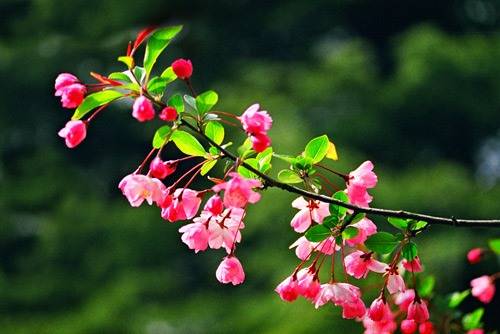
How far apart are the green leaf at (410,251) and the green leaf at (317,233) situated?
3.4 inches

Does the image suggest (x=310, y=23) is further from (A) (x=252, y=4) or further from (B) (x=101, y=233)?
(B) (x=101, y=233)

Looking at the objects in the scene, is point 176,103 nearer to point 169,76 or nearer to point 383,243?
point 169,76

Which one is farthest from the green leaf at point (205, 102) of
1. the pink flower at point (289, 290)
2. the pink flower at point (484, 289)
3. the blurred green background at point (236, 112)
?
the blurred green background at point (236, 112)

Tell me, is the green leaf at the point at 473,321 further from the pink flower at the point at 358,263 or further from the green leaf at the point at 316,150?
the green leaf at the point at 316,150

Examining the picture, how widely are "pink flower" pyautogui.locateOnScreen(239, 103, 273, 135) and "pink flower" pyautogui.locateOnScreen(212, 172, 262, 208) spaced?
0.05 m

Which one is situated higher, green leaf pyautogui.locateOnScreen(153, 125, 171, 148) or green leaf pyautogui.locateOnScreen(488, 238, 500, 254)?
green leaf pyautogui.locateOnScreen(488, 238, 500, 254)

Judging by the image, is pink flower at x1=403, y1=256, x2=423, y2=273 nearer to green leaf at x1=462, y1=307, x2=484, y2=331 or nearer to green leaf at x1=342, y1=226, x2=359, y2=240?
green leaf at x1=342, y1=226, x2=359, y2=240

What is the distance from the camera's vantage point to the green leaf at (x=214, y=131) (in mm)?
1062

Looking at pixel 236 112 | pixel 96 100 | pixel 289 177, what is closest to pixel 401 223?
pixel 289 177

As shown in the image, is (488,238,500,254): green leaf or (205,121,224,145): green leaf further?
(488,238,500,254): green leaf

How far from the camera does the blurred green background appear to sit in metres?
7.03

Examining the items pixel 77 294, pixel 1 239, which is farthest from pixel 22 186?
pixel 77 294

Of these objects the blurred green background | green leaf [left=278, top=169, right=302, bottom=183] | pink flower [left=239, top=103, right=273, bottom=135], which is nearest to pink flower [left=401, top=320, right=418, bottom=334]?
green leaf [left=278, top=169, right=302, bottom=183]

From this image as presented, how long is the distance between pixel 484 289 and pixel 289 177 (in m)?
0.50
